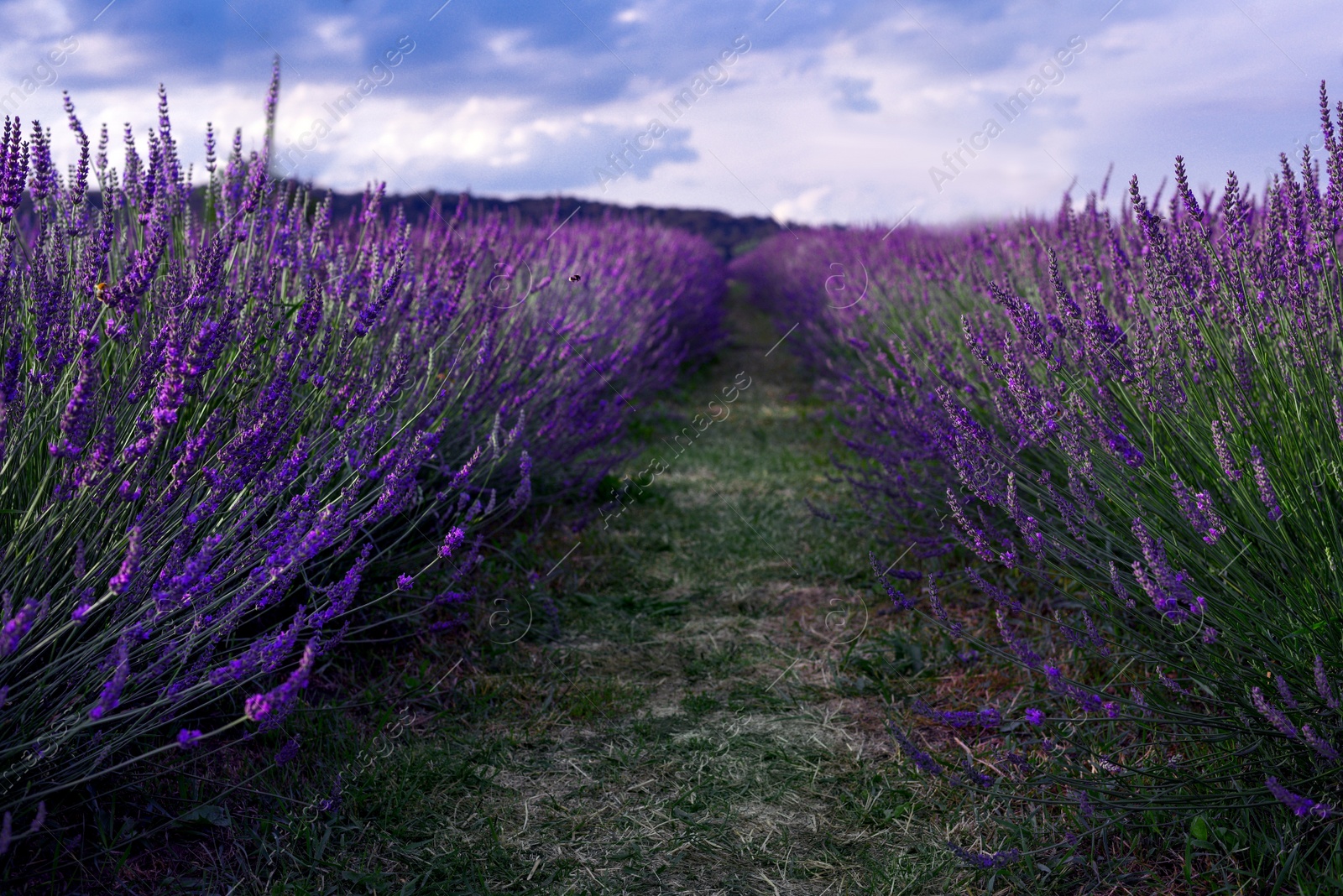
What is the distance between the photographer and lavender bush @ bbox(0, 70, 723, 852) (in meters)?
1.50

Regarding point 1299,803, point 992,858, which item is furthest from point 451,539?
point 1299,803

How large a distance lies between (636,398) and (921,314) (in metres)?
2.20

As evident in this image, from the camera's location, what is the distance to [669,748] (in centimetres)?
224

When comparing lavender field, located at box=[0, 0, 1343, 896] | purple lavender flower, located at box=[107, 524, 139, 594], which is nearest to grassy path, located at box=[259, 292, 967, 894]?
lavender field, located at box=[0, 0, 1343, 896]

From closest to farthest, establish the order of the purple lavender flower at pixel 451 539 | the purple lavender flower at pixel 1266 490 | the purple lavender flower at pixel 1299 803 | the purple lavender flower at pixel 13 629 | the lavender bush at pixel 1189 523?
1. the purple lavender flower at pixel 13 629
2. the purple lavender flower at pixel 1299 803
3. the purple lavender flower at pixel 1266 490
4. the lavender bush at pixel 1189 523
5. the purple lavender flower at pixel 451 539

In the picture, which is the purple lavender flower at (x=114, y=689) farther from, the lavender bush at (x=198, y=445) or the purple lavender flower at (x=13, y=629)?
the purple lavender flower at (x=13, y=629)

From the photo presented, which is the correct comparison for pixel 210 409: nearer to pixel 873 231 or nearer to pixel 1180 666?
pixel 1180 666

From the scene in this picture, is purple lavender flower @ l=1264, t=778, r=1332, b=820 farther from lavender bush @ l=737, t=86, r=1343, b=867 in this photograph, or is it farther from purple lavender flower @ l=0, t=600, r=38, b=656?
purple lavender flower @ l=0, t=600, r=38, b=656

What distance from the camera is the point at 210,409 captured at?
2205mm

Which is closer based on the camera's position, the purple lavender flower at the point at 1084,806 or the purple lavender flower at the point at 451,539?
the purple lavender flower at the point at 1084,806

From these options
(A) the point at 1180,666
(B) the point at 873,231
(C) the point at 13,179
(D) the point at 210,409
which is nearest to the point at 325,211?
(D) the point at 210,409

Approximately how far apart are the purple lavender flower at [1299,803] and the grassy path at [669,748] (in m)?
0.65

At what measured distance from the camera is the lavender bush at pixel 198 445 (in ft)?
4.91

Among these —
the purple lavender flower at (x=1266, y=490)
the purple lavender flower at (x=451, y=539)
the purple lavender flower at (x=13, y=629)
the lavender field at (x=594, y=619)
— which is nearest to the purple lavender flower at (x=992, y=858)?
the lavender field at (x=594, y=619)
